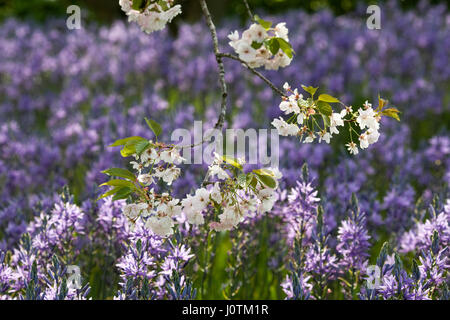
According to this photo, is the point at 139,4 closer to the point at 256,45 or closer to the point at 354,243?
the point at 256,45

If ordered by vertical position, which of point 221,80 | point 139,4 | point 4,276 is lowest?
point 4,276

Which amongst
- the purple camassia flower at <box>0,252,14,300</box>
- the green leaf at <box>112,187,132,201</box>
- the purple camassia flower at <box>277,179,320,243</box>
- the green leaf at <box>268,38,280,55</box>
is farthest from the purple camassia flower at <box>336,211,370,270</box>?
the purple camassia flower at <box>0,252,14,300</box>

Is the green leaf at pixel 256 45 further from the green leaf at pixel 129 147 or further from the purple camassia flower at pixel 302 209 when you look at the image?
the purple camassia flower at pixel 302 209

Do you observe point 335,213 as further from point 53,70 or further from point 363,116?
point 53,70

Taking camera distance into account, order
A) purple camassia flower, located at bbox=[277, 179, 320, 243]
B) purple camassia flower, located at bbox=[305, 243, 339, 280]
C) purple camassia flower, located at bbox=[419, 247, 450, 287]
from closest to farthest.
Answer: purple camassia flower, located at bbox=[419, 247, 450, 287], purple camassia flower, located at bbox=[305, 243, 339, 280], purple camassia flower, located at bbox=[277, 179, 320, 243]

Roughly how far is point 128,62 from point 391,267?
16.5 feet

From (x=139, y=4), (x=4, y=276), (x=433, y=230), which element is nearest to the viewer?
(x=139, y=4)

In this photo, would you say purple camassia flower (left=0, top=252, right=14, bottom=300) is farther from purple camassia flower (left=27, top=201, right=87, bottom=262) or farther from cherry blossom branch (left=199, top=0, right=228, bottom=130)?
cherry blossom branch (left=199, top=0, right=228, bottom=130)

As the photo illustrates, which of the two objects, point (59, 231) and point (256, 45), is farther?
point (59, 231)

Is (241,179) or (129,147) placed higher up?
(129,147)

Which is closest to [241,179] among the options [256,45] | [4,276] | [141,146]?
[141,146]

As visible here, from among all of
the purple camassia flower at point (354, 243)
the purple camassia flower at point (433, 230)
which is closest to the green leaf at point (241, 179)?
the purple camassia flower at point (354, 243)

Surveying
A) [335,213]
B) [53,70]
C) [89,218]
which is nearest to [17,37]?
[53,70]
